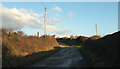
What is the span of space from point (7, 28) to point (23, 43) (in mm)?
2793

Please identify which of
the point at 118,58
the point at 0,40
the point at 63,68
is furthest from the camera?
the point at 0,40

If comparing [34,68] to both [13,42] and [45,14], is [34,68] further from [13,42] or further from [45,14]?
[45,14]

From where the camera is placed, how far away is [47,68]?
8680mm

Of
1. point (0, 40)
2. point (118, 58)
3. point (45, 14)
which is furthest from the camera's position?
point (45, 14)

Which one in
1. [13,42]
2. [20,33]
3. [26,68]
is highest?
[20,33]

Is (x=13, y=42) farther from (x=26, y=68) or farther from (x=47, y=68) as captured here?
(x=47, y=68)

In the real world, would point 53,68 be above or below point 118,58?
below

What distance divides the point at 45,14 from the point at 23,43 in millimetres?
15417

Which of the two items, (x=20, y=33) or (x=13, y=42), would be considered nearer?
(x=13, y=42)

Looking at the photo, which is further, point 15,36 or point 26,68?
point 15,36

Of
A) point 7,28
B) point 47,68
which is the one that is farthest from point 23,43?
point 47,68

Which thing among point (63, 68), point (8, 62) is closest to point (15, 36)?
point (8, 62)

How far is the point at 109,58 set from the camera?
8664 millimetres

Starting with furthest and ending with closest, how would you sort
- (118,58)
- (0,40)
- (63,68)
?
(0,40) < (63,68) < (118,58)
